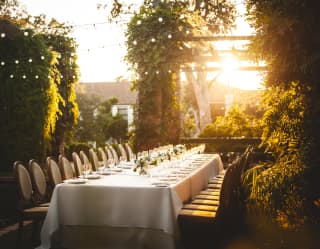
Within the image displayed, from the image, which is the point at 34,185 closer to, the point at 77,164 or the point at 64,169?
the point at 64,169

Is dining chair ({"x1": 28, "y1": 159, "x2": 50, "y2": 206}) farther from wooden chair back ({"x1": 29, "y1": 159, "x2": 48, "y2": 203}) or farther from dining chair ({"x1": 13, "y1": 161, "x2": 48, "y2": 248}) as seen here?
dining chair ({"x1": 13, "y1": 161, "x2": 48, "y2": 248})

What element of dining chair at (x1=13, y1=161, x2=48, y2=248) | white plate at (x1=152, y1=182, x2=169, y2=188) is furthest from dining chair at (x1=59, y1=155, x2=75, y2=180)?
white plate at (x1=152, y1=182, x2=169, y2=188)

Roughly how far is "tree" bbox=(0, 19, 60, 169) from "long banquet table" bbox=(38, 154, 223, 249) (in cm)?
378

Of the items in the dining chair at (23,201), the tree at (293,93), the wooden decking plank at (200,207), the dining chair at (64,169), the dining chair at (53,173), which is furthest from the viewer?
the dining chair at (64,169)

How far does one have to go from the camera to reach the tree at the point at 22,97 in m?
7.96

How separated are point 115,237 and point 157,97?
6700 millimetres

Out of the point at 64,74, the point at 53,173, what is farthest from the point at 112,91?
the point at 53,173

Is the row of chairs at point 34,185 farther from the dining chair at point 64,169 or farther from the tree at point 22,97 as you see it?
the tree at point 22,97

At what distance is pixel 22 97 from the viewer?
8078 millimetres

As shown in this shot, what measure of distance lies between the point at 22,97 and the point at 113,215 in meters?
4.42

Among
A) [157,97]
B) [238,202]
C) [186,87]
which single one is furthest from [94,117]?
[238,202]

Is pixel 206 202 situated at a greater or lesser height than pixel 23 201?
lesser

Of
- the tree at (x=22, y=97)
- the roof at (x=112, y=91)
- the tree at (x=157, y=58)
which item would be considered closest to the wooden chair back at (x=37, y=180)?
the tree at (x=22, y=97)

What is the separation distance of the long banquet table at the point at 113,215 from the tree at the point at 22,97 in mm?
3784
